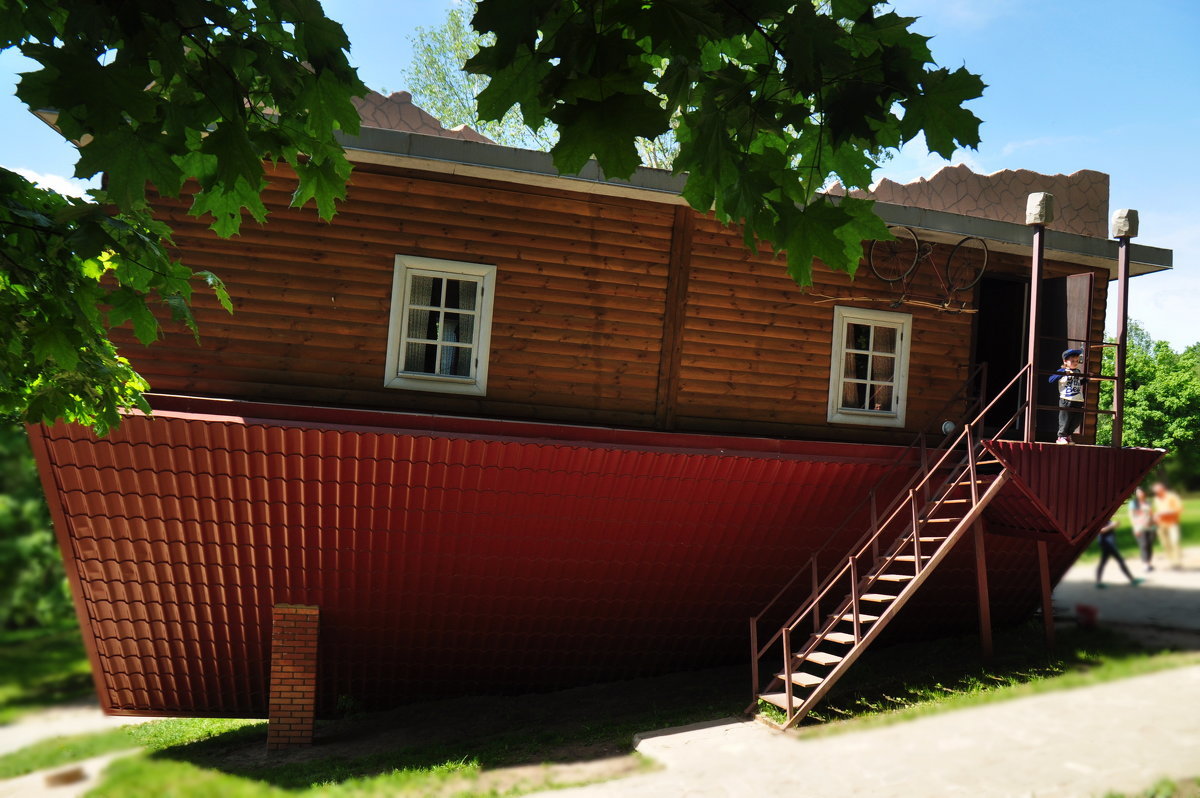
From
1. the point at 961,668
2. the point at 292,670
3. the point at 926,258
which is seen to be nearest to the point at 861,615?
the point at 961,668

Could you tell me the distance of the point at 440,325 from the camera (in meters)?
9.66

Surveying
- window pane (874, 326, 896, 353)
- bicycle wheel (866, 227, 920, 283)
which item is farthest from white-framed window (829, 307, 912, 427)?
bicycle wheel (866, 227, 920, 283)

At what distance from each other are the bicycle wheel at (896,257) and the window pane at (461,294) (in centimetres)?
487

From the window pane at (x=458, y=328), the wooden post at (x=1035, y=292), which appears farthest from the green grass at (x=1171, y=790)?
the window pane at (x=458, y=328)

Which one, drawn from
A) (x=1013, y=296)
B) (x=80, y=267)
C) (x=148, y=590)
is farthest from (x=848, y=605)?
(x=80, y=267)

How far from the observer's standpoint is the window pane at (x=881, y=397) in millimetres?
11053

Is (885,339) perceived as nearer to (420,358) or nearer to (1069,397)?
(1069,397)

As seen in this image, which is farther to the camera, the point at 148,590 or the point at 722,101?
the point at 148,590

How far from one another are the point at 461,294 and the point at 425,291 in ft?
1.28

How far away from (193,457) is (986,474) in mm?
8482

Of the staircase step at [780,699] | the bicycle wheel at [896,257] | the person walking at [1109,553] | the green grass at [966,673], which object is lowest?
the staircase step at [780,699]

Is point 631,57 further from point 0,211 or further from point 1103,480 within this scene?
point 1103,480

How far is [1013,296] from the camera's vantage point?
1298cm

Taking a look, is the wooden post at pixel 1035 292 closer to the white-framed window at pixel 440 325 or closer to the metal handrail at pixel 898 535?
the metal handrail at pixel 898 535
